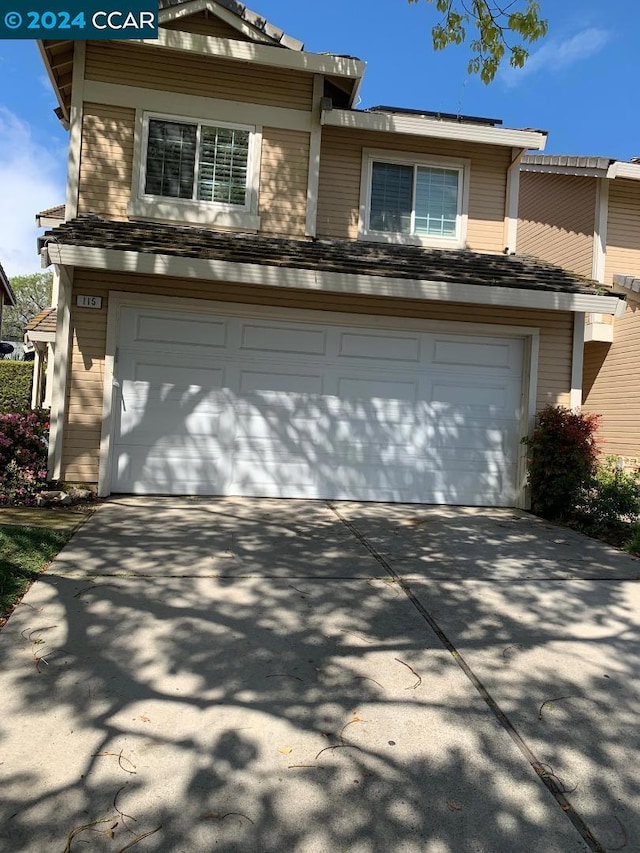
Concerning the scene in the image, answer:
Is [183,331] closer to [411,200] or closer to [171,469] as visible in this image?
[171,469]

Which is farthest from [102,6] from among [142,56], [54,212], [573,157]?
[54,212]

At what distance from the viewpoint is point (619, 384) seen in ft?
39.5

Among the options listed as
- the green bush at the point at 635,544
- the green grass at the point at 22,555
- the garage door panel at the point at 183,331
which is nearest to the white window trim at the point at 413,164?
the garage door panel at the point at 183,331

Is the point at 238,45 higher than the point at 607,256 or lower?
higher

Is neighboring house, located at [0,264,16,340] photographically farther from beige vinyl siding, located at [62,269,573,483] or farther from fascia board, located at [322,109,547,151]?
fascia board, located at [322,109,547,151]

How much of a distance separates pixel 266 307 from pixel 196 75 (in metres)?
3.43

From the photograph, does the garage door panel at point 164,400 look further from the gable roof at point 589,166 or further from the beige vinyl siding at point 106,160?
the gable roof at point 589,166

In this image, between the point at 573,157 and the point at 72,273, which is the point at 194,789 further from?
the point at 573,157

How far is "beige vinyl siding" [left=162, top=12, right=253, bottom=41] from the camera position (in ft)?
27.2

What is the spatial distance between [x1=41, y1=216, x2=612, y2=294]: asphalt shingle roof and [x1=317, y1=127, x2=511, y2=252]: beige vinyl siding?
1.76 feet

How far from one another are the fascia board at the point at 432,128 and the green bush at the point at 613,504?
5099 millimetres

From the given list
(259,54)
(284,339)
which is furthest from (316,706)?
(259,54)

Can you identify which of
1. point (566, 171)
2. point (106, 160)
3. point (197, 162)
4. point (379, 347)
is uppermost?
point (566, 171)

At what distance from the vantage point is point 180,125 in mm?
8336
